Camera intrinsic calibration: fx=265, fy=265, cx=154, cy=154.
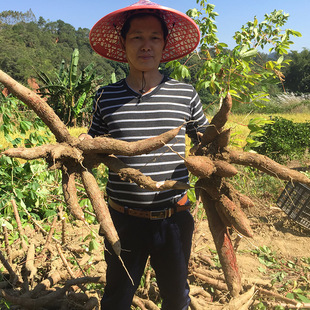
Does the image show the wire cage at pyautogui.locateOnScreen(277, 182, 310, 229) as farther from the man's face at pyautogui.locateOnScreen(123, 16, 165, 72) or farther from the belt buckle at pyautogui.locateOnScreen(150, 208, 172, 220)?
the man's face at pyautogui.locateOnScreen(123, 16, 165, 72)

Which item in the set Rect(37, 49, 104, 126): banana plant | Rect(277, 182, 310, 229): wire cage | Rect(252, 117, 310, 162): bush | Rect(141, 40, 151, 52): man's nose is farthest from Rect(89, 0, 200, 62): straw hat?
Rect(37, 49, 104, 126): banana plant

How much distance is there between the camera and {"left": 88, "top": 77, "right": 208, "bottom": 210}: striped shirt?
1344mm

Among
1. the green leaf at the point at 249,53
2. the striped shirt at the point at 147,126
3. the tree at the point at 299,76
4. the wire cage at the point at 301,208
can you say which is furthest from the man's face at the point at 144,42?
the tree at the point at 299,76

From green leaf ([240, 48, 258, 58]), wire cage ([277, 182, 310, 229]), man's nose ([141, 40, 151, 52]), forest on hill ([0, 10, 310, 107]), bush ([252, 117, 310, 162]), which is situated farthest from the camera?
forest on hill ([0, 10, 310, 107])

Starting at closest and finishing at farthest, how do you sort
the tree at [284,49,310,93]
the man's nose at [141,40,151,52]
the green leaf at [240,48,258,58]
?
the man's nose at [141,40,151,52]
the green leaf at [240,48,258,58]
the tree at [284,49,310,93]

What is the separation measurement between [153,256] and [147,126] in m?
0.70

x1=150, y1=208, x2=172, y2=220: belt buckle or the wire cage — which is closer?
x1=150, y1=208, x2=172, y2=220: belt buckle

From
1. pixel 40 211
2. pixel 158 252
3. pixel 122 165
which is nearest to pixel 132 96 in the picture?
pixel 122 165

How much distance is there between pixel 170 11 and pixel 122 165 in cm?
81

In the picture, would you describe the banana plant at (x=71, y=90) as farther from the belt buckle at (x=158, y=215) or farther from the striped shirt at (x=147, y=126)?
the belt buckle at (x=158, y=215)

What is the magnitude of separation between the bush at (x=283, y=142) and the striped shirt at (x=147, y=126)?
5145 mm

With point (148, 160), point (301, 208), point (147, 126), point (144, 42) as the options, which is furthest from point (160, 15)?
point (301, 208)

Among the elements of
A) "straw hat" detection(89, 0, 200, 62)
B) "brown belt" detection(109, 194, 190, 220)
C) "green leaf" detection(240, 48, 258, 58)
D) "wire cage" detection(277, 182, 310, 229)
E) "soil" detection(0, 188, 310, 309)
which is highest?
"green leaf" detection(240, 48, 258, 58)

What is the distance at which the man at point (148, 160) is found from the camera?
134 centimetres
